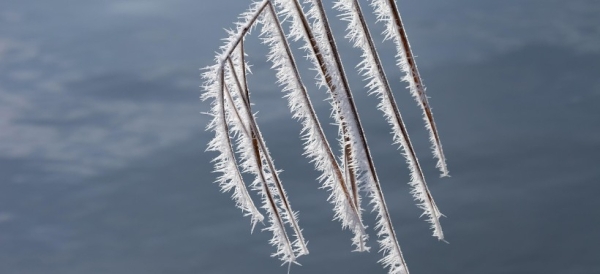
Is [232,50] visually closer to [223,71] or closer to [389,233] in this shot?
[223,71]

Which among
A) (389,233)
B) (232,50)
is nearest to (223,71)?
(232,50)

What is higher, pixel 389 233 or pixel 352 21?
pixel 352 21
